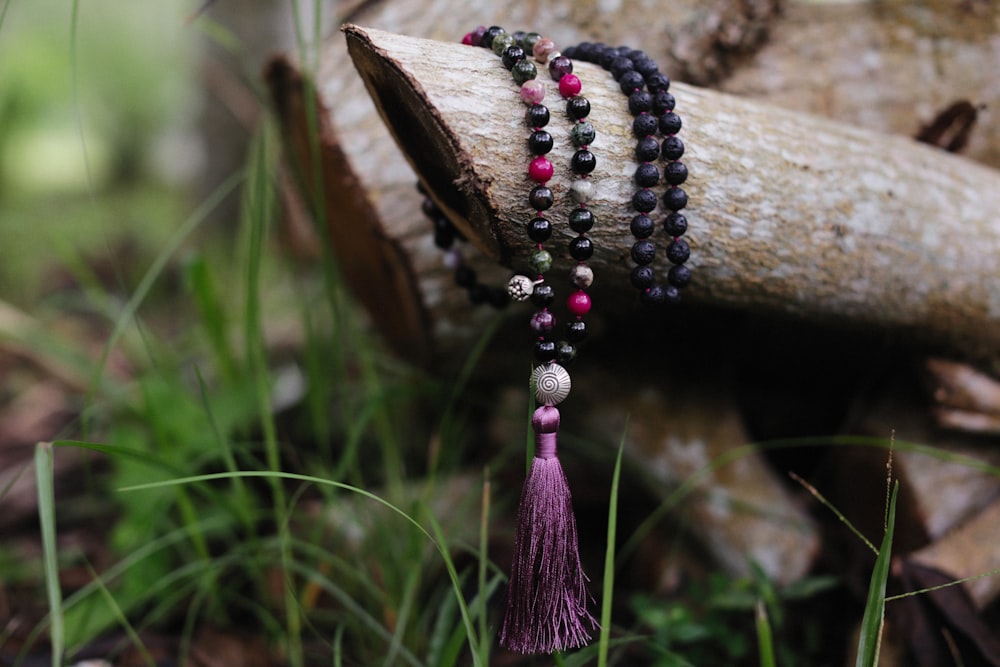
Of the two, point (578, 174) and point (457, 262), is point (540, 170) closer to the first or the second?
point (578, 174)

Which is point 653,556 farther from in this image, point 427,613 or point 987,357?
point 987,357

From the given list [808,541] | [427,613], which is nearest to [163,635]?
[427,613]

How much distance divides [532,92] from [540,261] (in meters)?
0.25

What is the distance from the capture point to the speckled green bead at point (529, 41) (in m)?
1.11

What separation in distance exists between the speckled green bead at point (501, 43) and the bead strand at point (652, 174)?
198 millimetres

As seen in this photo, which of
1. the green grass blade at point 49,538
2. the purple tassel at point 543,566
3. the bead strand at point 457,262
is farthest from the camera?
the bead strand at point 457,262

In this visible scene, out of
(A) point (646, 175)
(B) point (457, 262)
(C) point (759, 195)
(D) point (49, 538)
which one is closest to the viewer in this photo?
(D) point (49, 538)

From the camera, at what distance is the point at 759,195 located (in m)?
1.21

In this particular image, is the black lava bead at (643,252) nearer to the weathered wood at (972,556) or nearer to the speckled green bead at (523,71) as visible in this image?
the speckled green bead at (523,71)

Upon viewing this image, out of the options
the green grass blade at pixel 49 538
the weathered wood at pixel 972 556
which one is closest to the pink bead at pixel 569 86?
the green grass blade at pixel 49 538

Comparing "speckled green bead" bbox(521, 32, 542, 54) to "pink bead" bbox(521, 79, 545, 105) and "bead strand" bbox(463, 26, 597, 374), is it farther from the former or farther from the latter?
"pink bead" bbox(521, 79, 545, 105)

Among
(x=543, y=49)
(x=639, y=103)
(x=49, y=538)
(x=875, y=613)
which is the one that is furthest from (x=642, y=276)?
(x=49, y=538)

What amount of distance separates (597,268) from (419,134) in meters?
0.36

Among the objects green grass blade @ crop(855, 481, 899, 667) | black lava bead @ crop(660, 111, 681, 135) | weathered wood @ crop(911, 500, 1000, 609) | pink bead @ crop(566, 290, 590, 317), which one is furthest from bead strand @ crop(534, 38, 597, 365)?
weathered wood @ crop(911, 500, 1000, 609)
